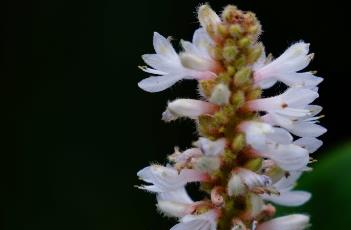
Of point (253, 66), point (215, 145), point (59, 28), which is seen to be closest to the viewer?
point (215, 145)

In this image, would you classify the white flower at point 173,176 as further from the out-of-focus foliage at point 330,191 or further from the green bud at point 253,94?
the out-of-focus foliage at point 330,191

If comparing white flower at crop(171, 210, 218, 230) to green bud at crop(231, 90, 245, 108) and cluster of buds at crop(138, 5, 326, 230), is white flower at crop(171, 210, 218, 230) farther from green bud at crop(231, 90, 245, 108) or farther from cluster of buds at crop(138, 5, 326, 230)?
green bud at crop(231, 90, 245, 108)

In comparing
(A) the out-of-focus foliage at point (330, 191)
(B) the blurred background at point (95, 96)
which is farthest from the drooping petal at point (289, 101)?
(B) the blurred background at point (95, 96)

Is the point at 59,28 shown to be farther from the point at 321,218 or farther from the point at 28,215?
the point at 321,218

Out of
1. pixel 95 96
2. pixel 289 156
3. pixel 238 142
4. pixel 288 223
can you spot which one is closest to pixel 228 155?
pixel 238 142

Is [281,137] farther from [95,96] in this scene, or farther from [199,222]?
[95,96]

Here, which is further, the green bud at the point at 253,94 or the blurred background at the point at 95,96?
the blurred background at the point at 95,96

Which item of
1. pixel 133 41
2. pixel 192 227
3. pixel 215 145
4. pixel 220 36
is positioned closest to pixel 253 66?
pixel 220 36
